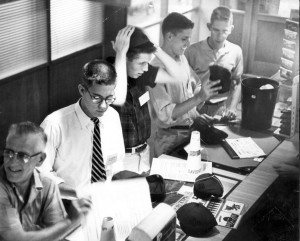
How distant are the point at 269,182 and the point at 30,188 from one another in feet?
3.64

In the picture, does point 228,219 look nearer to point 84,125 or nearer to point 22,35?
point 84,125

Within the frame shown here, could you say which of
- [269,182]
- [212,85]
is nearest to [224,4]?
[212,85]

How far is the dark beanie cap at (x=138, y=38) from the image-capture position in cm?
171

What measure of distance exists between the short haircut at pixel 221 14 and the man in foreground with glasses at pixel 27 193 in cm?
77

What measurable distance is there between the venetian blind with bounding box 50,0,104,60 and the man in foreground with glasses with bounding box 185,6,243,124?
0.48m

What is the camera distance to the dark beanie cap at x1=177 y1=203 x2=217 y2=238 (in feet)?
6.11

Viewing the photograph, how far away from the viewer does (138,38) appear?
68.5 inches

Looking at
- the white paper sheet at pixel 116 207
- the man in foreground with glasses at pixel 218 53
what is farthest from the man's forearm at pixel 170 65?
the white paper sheet at pixel 116 207

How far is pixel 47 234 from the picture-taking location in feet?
4.83

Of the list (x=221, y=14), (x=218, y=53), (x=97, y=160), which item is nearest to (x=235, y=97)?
(x=218, y=53)

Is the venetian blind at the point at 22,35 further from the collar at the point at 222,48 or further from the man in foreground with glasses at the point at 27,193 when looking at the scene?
the collar at the point at 222,48

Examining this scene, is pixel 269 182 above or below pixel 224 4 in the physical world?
below

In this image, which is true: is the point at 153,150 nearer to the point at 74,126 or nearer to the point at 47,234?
the point at 74,126

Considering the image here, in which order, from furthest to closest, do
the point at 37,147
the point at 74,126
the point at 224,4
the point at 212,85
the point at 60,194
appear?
the point at 212,85
the point at 224,4
the point at 74,126
the point at 60,194
the point at 37,147
